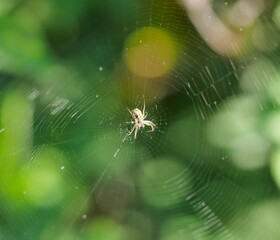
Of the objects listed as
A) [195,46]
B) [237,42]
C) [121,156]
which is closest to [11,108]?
[121,156]

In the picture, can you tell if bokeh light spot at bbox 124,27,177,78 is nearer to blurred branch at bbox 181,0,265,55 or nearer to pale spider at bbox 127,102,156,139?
blurred branch at bbox 181,0,265,55

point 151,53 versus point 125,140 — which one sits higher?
point 151,53

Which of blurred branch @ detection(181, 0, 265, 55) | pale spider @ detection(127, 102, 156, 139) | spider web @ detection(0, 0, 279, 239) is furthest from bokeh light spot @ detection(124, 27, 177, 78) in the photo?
pale spider @ detection(127, 102, 156, 139)

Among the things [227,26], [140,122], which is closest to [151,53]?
[227,26]

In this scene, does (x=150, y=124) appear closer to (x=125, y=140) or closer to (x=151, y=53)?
(x=125, y=140)

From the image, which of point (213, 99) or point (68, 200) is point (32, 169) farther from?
point (213, 99)
